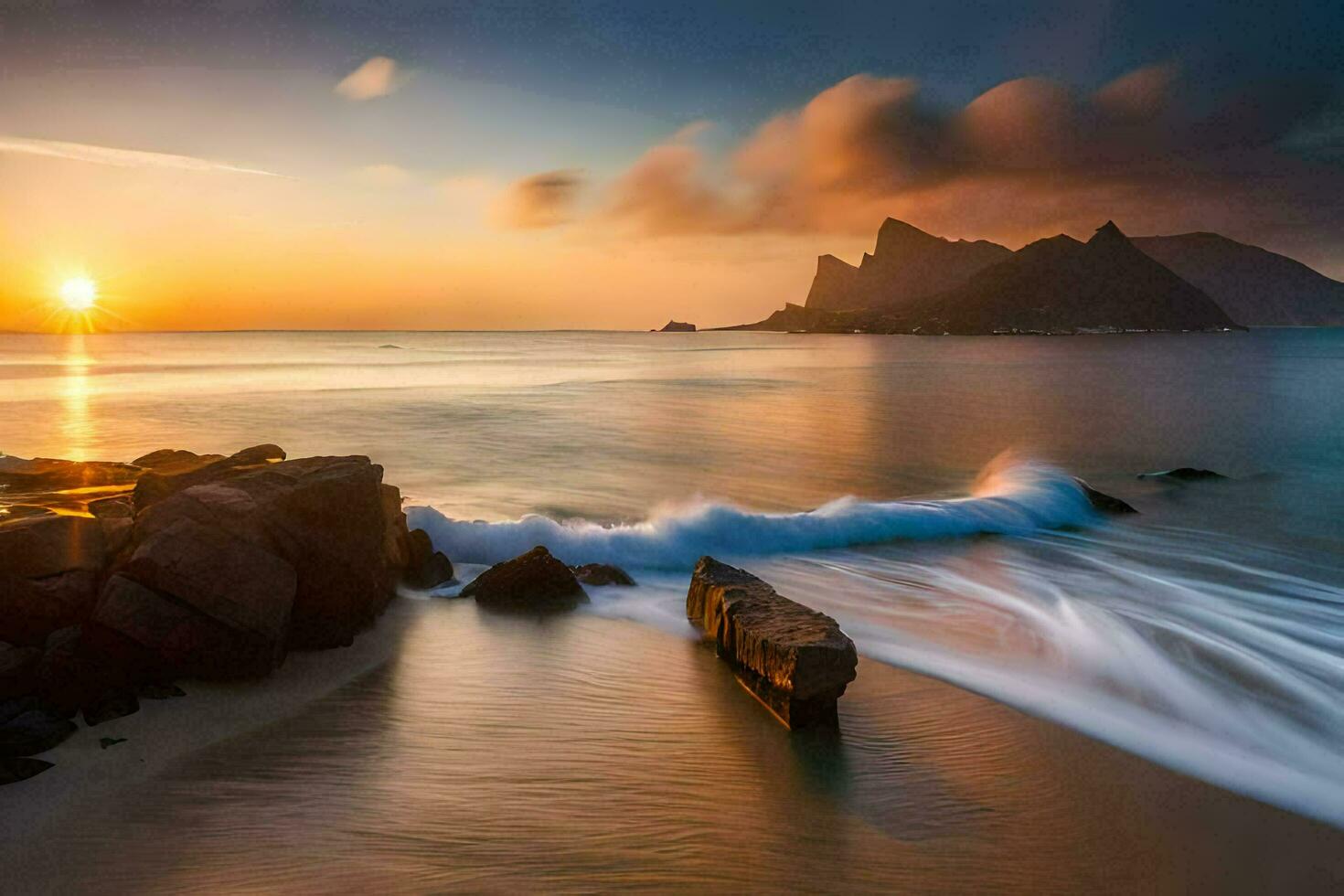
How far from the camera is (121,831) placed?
4.21 m

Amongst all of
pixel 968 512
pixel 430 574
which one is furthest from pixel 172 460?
pixel 968 512

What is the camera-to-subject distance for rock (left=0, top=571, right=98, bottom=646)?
18.8 ft

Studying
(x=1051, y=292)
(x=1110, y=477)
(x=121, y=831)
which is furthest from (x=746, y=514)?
(x=1051, y=292)

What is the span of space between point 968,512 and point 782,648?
26.8 feet

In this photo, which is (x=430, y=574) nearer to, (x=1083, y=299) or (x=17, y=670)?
(x=17, y=670)

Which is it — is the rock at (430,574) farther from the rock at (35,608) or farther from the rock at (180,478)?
the rock at (35,608)

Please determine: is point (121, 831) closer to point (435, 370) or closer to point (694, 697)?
point (694, 697)

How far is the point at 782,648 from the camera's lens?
18.2 feet

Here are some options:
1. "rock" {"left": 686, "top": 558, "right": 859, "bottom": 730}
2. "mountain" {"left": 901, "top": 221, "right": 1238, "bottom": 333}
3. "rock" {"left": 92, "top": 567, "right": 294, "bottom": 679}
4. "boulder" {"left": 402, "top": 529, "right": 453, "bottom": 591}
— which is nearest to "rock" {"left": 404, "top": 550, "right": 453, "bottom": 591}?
"boulder" {"left": 402, "top": 529, "right": 453, "bottom": 591}

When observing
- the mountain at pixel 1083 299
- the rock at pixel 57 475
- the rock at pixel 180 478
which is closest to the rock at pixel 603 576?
the rock at pixel 180 478

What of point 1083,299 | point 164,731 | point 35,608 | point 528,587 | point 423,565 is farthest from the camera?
point 1083,299

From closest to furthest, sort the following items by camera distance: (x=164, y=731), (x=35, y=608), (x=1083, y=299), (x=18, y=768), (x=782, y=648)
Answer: (x=18, y=768) → (x=164, y=731) → (x=782, y=648) → (x=35, y=608) → (x=1083, y=299)

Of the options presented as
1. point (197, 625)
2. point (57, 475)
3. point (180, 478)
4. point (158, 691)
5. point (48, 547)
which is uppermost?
point (180, 478)

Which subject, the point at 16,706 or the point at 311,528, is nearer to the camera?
the point at 16,706
